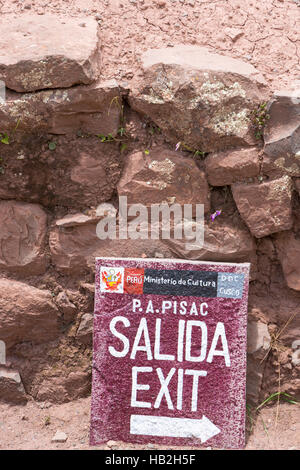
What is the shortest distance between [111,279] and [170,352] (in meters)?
0.39

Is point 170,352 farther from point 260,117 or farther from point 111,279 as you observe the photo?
point 260,117

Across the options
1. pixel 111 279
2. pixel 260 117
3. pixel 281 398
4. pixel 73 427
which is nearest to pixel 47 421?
pixel 73 427

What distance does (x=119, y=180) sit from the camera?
2.54 m

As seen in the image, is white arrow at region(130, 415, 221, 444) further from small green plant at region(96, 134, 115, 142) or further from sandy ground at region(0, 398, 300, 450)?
small green plant at region(96, 134, 115, 142)

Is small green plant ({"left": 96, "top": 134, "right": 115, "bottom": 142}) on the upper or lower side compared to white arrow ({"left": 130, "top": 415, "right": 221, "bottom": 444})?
upper

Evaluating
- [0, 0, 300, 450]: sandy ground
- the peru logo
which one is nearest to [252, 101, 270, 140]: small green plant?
[0, 0, 300, 450]: sandy ground

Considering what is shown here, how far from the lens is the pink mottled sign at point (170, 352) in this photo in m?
2.38

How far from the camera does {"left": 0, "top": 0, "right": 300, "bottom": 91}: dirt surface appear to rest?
2572mm

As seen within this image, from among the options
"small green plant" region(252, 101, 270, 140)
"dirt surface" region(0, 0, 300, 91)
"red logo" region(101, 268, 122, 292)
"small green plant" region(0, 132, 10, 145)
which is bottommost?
"red logo" region(101, 268, 122, 292)

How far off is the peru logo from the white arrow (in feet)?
1.74

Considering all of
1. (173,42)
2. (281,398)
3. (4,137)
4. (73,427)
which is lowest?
(73,427)

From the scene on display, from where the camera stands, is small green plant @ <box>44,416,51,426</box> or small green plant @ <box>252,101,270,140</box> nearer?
small green plant @ <box>252,101,270,140</box>

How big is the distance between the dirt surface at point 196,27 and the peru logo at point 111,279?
2.82ft

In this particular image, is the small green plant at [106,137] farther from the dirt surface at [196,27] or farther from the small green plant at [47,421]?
the small green plant at [47,421]
